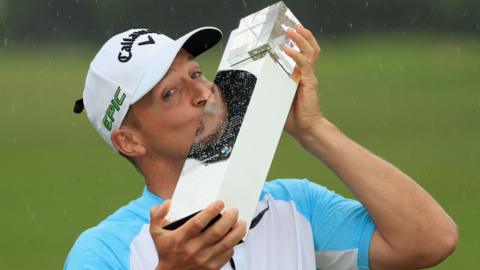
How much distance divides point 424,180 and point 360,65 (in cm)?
737

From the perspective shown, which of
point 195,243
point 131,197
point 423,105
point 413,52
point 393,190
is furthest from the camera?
point 413,52

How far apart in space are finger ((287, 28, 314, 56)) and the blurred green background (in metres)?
5.99

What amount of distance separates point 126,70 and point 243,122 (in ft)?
2.70

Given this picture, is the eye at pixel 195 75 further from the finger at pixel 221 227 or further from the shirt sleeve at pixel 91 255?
the finger at pixel 221 227

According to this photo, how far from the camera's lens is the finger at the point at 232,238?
3.19 metres

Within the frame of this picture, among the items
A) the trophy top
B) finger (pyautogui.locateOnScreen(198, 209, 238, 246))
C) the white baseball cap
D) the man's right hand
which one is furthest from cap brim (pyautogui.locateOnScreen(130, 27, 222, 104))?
finger (pyautogui.locateOnScreen(198, 209, 238, 246))

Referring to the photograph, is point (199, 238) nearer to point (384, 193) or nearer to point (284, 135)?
point (384, 193)

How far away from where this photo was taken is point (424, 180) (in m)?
12.3

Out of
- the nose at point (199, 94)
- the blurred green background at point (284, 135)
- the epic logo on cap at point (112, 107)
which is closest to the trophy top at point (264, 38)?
the nose at point (199, 94)

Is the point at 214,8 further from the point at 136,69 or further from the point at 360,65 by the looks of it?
the point at 136,69

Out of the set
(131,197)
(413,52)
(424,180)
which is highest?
(413,52)

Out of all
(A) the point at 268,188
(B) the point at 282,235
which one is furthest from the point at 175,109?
(B) the point at 282,235

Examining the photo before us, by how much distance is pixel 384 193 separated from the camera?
12.4 ft

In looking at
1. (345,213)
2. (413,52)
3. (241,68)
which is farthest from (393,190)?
(413,52)
